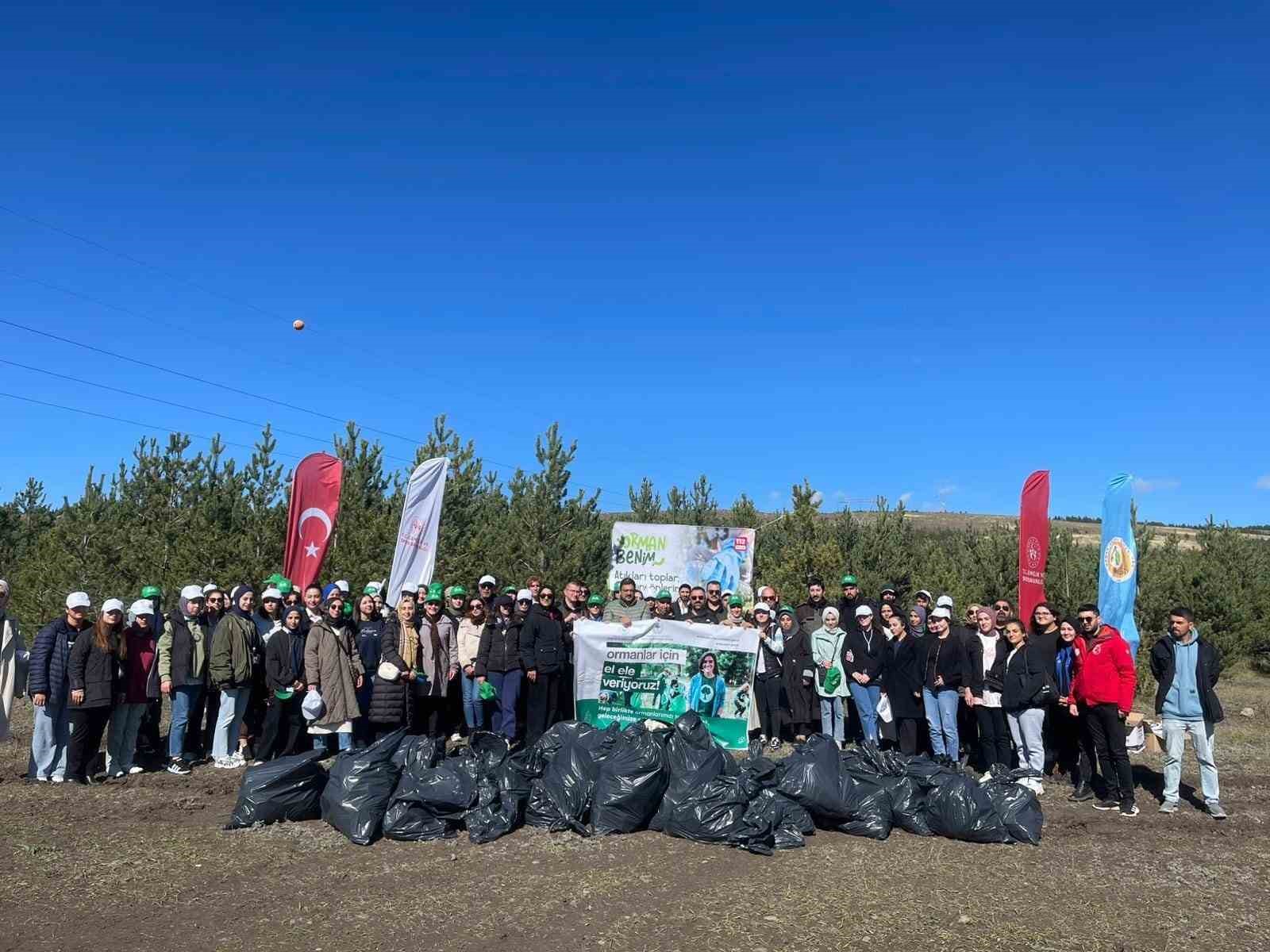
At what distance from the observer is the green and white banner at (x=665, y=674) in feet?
30.8

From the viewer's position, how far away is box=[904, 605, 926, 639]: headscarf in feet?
30.6

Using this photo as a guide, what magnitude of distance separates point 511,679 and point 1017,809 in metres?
4.97

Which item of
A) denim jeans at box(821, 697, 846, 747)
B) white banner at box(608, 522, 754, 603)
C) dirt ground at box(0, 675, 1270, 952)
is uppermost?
white banner at box(608, 522, 754, 603)

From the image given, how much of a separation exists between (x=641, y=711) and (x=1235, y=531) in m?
20.2

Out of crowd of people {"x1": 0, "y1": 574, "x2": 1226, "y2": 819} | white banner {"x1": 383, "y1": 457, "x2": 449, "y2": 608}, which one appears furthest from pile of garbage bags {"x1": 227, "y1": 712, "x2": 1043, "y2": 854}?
white banner {"x1": 383, "y1": 457, "x2": 449, "y2": 608}

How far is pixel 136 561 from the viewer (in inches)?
678

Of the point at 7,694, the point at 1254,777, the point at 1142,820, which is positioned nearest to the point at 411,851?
the point at 7,694

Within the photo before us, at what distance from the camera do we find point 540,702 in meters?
9.25

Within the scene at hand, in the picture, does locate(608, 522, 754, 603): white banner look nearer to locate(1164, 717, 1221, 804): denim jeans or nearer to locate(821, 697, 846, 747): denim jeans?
locate(821, 697, 846, 747): denim jeans

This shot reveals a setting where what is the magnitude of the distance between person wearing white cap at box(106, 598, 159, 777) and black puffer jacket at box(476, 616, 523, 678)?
3.16 m

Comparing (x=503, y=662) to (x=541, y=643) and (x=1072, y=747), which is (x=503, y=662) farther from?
(x=1072, y=747)

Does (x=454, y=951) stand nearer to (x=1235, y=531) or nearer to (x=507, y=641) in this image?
(x=507, y=641)

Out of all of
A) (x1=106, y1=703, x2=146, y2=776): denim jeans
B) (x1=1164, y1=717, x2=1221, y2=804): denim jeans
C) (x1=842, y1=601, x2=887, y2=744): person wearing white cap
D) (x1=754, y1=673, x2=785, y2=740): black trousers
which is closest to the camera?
(x1=1164, y1=717, x2=1221, y2=804): denim jeans

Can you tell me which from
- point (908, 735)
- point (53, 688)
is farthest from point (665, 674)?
point (53, 688)
